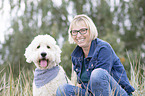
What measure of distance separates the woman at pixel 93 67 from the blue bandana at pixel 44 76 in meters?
0.37

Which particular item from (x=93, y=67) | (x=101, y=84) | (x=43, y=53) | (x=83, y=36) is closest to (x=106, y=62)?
(x=93, y=67)

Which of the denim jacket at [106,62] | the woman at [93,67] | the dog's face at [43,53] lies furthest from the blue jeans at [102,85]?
the dog's face at [43,53]

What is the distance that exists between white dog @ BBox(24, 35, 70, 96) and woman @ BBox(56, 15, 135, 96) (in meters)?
0.29

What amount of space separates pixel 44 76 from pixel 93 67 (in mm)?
856

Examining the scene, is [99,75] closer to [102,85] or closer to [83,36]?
[102,85]

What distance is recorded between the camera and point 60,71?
3.23 m

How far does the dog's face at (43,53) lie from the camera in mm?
3128

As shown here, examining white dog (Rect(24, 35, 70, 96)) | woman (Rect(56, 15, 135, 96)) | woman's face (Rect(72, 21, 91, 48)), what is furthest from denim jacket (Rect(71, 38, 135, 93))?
white dog (Rect(24, 35, 70, 96))

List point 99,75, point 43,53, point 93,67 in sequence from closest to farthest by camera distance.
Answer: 1. point 99,75
2. point 93,67
3. point 43,53

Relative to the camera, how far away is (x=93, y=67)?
297 cm

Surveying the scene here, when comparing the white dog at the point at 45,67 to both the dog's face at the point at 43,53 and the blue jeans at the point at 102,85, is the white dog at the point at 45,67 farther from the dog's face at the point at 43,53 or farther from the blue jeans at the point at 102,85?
the blue jeans at the point at 102,85

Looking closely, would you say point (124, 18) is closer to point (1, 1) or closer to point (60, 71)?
point (1, 1)

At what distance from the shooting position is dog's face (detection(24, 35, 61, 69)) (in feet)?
10.3

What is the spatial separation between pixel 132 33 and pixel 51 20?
558 cm
